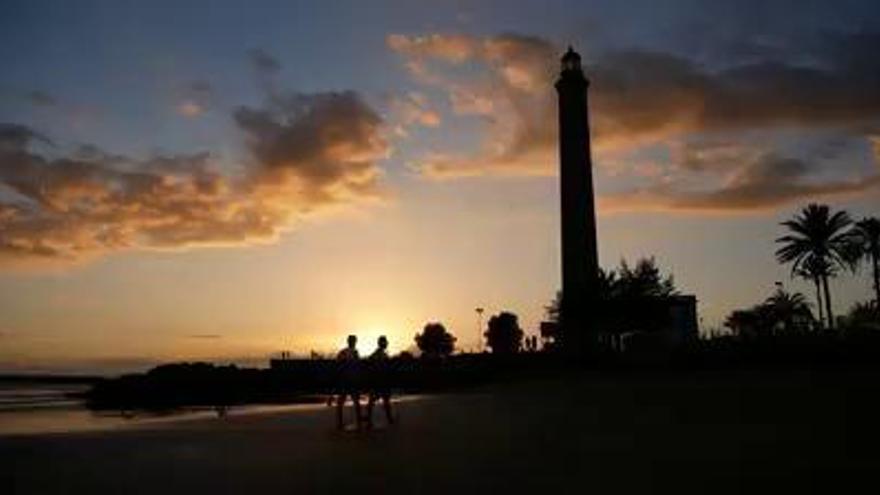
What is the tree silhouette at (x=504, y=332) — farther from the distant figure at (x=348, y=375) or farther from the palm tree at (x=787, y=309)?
the distant figure at (x=348, y=375)

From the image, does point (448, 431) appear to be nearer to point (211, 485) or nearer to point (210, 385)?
point (211, 485)

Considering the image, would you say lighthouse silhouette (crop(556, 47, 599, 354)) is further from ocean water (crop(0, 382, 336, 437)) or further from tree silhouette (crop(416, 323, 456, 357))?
tree silhouette (crop(416, 323, 456, 357))

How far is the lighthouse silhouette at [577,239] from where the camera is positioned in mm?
65750

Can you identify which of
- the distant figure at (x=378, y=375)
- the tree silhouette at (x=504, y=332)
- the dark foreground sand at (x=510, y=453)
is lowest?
the dark foreground sand at (x=510, y=453)

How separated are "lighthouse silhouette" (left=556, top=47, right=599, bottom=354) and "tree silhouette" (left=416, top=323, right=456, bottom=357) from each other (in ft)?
315

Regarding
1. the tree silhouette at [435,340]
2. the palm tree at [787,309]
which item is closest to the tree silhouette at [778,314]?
the palm tree at [787,309]

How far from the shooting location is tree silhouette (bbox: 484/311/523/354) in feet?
427

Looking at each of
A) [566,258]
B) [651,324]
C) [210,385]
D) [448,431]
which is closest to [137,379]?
[210,385]

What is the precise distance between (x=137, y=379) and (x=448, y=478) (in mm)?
70099

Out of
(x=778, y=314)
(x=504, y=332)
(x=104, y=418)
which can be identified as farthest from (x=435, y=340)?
(x=104, y=418)

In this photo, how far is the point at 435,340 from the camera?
16612 cm

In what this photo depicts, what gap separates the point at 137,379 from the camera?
76.8m

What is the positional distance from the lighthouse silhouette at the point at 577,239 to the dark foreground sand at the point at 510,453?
3889 centimetres

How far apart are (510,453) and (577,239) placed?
53.1 m
